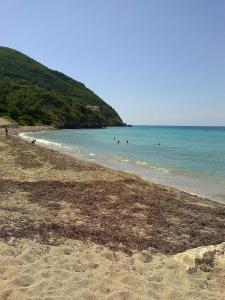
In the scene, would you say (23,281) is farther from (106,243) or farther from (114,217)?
(114,217)

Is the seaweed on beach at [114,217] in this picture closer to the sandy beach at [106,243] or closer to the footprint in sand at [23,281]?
the sandy beach at [106,243]

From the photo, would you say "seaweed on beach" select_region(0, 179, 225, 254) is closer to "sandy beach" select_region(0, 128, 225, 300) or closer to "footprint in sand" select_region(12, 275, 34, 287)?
"sandy beach" select_region(0, 128, 225, 300)

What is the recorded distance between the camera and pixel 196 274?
856 centimetres

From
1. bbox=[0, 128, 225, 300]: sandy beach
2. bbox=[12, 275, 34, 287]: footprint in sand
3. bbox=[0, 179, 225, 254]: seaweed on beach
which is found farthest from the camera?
bbox=[0, 179, 225, 254]: seaweed on beach

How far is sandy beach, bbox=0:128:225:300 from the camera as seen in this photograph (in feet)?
24.9

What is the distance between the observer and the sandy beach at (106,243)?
24.9 feet

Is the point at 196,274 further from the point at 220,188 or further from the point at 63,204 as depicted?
the point at 220,188

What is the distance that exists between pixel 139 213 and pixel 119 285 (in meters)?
6.14

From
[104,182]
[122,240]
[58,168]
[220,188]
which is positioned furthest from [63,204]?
[220,188]

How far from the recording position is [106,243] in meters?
10.3

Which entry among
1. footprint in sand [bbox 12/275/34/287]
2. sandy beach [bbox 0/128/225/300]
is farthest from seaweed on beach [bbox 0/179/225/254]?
footprint in sand [bbox 12/275/34/287]

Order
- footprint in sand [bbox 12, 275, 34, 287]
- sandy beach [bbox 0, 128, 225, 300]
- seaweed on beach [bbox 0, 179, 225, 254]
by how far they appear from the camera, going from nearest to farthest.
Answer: footprint in sand [bbox 12, 275, 34, 287] < sandy beach [bbox 0, 128, 225, 300] < seaweed on beach [bbox 0, 179, 225, 254]

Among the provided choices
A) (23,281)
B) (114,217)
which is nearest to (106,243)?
(114,217)

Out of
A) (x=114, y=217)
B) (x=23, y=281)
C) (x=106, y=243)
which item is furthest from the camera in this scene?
(x=114, y=217)
